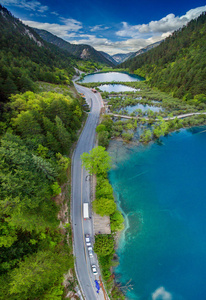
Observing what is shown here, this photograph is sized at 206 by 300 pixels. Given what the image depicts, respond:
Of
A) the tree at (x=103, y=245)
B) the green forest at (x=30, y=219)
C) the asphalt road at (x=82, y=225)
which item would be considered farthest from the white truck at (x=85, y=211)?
the tree at (x=103, y=245)

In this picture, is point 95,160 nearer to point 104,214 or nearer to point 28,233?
point 104,214

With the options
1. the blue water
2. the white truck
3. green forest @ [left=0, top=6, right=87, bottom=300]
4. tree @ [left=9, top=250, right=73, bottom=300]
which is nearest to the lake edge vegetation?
the white truck

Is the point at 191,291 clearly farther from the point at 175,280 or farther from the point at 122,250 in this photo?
the point at 122,250

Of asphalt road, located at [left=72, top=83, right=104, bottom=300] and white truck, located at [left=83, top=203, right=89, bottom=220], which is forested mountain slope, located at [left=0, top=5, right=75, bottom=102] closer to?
asphalt road, located at [left=72, top=83, right=104, bottom=300]

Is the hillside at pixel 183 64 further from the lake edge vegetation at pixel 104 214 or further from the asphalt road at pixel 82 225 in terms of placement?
the lake edge vegetation at pixel 104 214

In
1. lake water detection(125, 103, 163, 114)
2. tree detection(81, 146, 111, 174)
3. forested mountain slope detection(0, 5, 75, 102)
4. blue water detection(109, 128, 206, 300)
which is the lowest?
blue water detection(109, 128, 206, 300)

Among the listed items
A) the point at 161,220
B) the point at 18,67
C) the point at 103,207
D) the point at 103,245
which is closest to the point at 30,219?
the point at 103,207

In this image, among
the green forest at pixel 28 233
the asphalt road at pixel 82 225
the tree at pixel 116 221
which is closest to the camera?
the green forest at pixel 28 233
